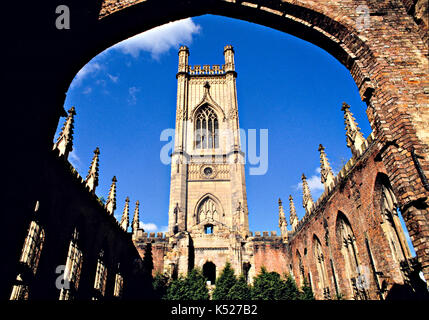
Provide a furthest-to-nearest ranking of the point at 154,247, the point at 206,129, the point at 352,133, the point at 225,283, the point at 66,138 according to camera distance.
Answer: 1. the point at 206,129
2. the point at 154,247
3. the point at 225,283
4. the point at 352,133
5. the point at 66,138

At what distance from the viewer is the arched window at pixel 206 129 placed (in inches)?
1243

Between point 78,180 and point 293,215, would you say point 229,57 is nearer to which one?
point 293,215

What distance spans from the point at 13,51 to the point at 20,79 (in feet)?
1.13

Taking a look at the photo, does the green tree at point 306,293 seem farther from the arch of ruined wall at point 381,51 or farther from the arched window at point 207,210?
the arch of ruined wall at point 381,51

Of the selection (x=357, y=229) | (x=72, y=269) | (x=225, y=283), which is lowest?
(x=72, y=269)

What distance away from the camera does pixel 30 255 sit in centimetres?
818

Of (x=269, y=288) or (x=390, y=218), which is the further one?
(x=269, y=288)

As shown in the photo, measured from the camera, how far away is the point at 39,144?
411 cm

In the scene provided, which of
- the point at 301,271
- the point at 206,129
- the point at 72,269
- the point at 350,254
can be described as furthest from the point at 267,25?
the point at 206,129

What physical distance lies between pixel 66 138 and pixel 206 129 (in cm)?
2173

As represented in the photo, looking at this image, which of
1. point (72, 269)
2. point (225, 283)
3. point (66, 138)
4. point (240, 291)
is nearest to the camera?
point (72, 269)

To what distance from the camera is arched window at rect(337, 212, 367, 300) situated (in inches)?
476

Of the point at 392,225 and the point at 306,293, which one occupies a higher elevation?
the point at 392,225
